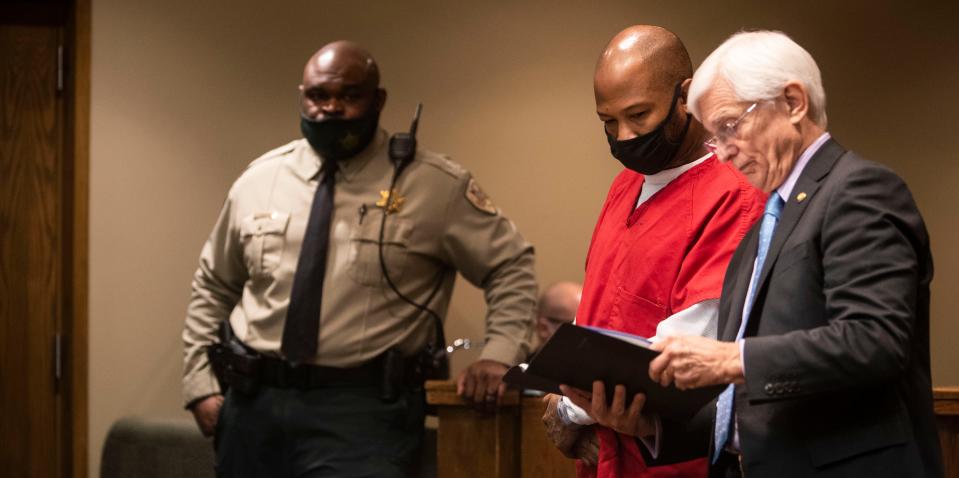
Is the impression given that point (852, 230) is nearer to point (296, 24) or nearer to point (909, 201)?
point (909, 201)

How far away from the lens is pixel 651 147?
2.14 metres

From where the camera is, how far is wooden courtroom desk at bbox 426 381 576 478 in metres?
2.86

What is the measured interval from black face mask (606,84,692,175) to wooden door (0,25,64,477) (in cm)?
285

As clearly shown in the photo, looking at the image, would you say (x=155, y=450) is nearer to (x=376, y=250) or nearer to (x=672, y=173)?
(x=376, y=250)

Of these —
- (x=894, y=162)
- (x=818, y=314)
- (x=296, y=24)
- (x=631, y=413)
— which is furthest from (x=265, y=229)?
(x=894, y=162)

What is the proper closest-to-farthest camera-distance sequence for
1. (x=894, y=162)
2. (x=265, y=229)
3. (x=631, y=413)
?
(x=631, y=413) < (x=265, y=229) < (x=894, y=162)

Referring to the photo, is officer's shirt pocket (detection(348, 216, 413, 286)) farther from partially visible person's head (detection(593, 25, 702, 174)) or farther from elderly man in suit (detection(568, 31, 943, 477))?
elderly man in suit (detection(568, 31, 943, 477))

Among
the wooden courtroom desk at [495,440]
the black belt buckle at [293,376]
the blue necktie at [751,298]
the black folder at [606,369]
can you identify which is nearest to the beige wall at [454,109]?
the black belt buckle at [293,376]

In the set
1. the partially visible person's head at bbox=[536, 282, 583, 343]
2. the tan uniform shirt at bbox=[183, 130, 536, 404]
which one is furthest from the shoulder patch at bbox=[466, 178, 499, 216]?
the partially visible person's head at bbox=[536, 282, 583, 343]

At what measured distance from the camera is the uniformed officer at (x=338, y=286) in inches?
124

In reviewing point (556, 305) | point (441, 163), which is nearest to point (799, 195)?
point (441, 163)

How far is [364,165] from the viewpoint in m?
3.39

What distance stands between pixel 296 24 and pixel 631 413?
2811 mm

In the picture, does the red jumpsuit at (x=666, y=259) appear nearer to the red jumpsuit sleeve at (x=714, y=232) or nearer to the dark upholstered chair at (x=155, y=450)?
the red jumpsuit sleeve at (x=714, y=232)
